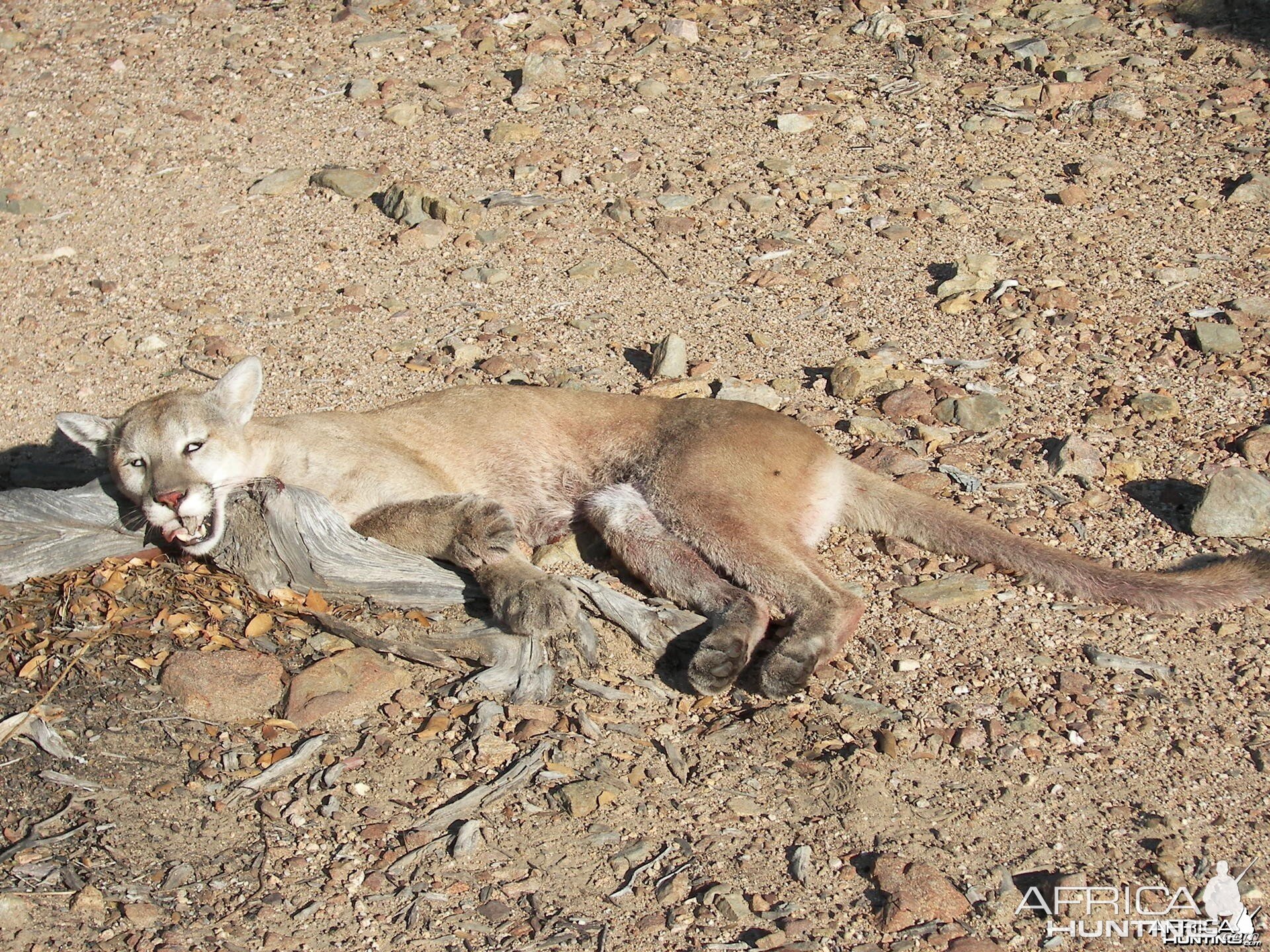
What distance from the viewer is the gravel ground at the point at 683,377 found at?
3.77m

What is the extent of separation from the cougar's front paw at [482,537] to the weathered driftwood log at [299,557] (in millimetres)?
116

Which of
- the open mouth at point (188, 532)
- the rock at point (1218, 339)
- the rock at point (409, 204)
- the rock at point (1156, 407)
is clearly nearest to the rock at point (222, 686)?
the open mouth at point (188, 532)

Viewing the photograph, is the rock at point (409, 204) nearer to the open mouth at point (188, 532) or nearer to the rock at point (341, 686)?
the open mouth at point (188, 532)

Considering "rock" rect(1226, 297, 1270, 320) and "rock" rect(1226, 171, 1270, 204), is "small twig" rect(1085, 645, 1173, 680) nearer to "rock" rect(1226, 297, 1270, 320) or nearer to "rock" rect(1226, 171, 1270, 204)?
"rock" rect(1226, 297, 1270, 320)

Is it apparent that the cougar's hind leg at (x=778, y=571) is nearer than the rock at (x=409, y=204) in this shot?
Yes

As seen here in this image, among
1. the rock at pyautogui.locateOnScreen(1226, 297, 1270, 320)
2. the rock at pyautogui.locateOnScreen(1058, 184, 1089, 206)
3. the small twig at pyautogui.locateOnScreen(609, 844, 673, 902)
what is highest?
the rock at pyautogui.locateOnScreen(1058, 184, 1089, 206)

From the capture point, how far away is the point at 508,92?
8.97m

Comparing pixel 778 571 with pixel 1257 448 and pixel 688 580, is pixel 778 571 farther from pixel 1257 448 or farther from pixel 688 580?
pixel 1257 448

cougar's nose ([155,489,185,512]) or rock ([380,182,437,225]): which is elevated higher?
rock ([380,182,437,225])

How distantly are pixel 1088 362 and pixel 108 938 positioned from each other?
17.0 feet

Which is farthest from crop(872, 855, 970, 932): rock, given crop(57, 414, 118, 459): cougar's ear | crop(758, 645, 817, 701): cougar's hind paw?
crop(57, 414, 118, 459): cougar's ear

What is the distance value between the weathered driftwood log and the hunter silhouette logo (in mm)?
1840

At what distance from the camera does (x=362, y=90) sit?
9086 mm

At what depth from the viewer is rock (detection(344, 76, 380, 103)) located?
9031mm
